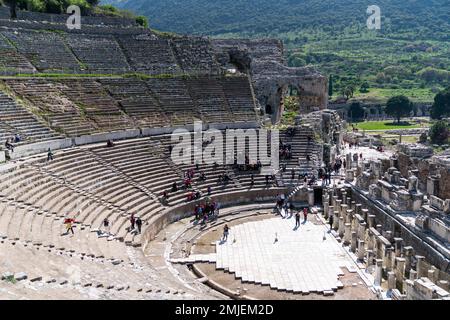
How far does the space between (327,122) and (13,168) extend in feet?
68.0

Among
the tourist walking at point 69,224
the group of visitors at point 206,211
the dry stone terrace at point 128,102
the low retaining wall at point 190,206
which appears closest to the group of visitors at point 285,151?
the low retaining wall at point 190,206

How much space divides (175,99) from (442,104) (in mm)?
56755

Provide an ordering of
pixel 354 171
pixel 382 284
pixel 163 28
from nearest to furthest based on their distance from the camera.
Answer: pixel 382 284 < pixel 354 171 < pixel 163 28

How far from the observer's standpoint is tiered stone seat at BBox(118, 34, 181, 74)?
37441 mm

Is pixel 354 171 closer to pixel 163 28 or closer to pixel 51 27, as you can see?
pixel 51 27

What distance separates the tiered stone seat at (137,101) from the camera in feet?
103

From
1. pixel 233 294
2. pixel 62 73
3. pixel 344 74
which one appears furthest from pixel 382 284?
pixel 344 74

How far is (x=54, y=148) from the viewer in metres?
25.1

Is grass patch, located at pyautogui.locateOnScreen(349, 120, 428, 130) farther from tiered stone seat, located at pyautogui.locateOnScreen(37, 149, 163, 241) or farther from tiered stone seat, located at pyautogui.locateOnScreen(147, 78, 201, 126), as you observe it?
tiered stone seat, located at pyautogui.locateOnScreen(37, 149, 163, 241)

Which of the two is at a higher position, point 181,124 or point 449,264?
point 181,124

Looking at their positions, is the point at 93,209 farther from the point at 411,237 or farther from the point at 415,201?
the point at 415,201

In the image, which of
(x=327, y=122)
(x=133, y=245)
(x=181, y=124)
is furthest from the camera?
(x=327, y=122)

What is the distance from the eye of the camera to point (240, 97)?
36.5 metres
